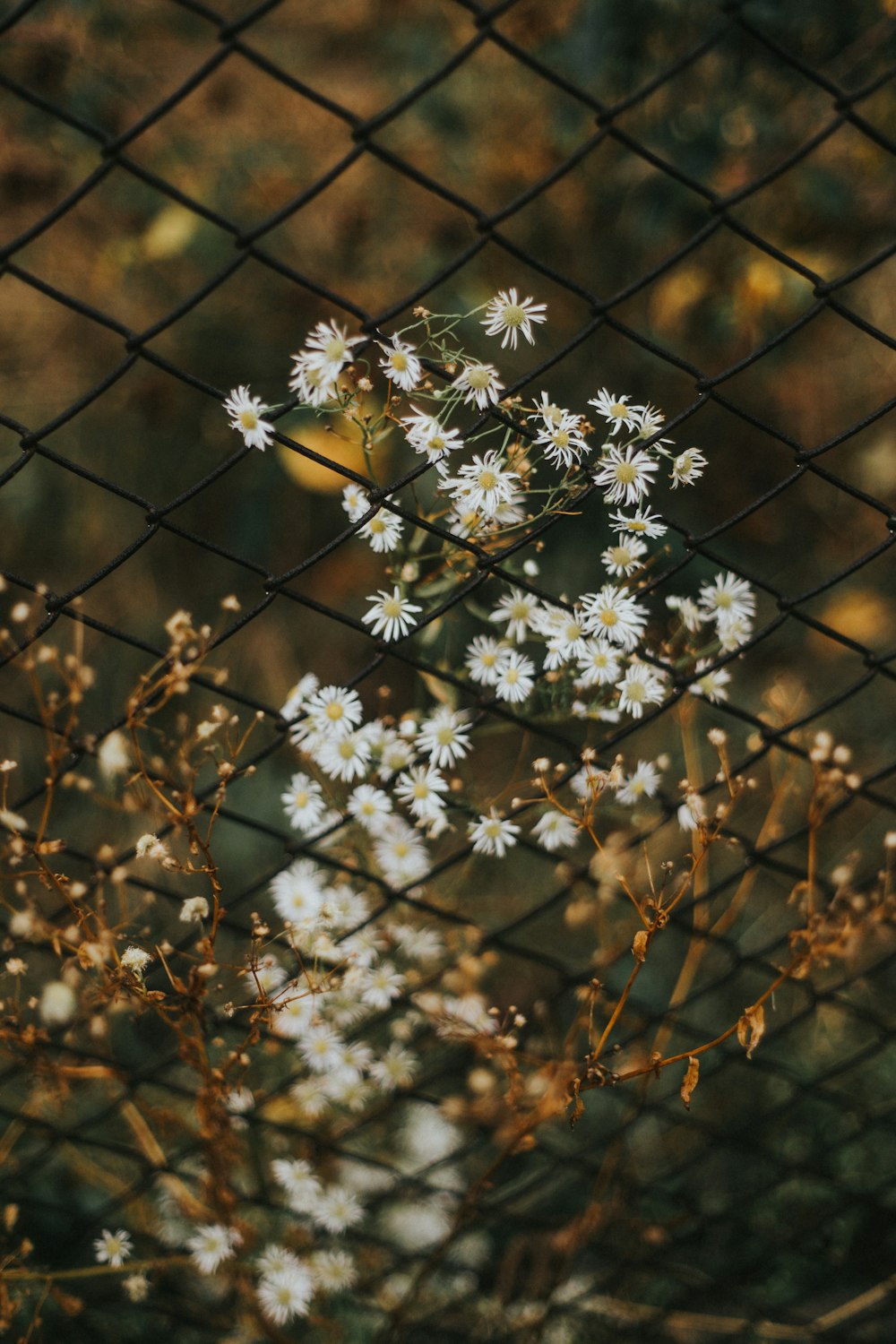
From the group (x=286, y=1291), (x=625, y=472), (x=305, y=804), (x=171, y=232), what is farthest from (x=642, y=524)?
(x=171, y=232)

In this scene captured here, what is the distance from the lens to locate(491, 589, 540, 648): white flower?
918 millimetres

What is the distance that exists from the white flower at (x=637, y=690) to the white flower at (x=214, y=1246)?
658 millimetres

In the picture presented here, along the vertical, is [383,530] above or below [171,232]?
below

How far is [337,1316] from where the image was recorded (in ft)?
4.29

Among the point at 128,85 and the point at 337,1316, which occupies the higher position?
the point at 128,85

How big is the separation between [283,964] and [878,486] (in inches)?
54.5

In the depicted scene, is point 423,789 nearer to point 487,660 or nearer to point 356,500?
point 487,660

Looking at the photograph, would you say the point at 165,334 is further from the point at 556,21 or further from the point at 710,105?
the point at 710,105

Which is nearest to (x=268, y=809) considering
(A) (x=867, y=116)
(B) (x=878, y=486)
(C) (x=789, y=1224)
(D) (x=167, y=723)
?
(D) (x=167, y=723)

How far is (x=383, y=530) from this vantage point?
0.81 meters

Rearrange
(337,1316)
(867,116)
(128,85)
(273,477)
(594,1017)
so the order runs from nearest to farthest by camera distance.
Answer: (337,1316)
(594,1017)
(867,116)
(273,477)
(128,85)

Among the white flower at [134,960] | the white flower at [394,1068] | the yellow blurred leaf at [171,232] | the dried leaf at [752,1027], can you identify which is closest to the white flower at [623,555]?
the dried leaf at [752,1027]

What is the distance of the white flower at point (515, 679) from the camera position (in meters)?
0.89

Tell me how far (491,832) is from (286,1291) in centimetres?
58
